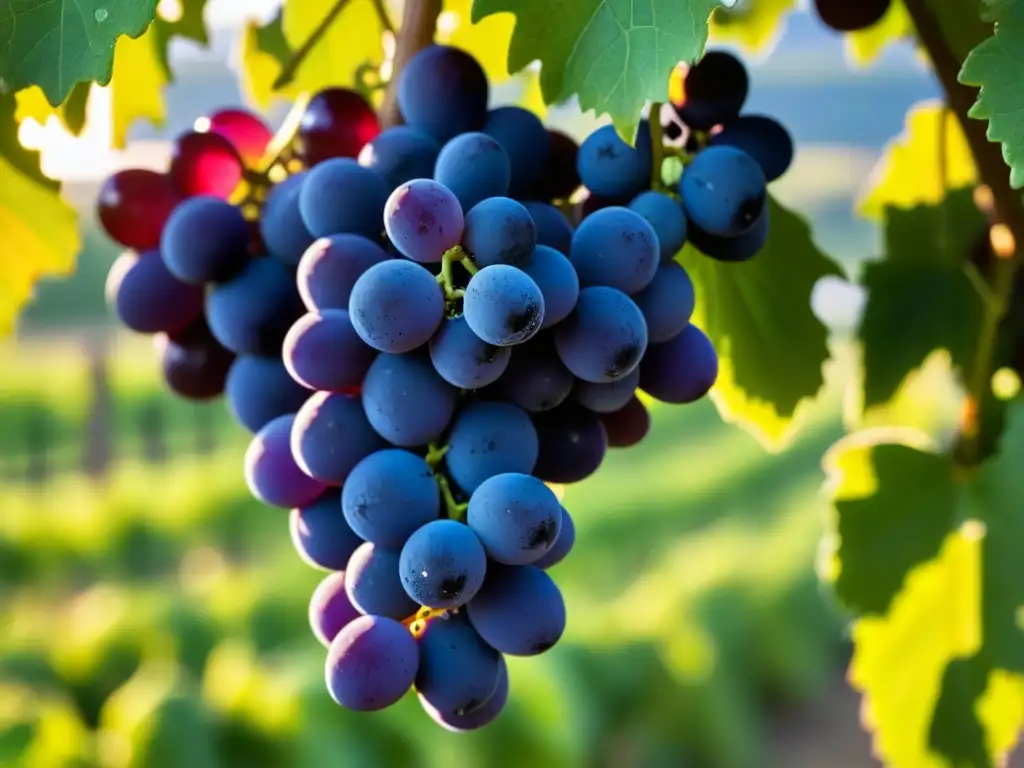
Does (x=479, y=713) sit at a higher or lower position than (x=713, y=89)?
lower

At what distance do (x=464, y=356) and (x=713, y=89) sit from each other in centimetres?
19

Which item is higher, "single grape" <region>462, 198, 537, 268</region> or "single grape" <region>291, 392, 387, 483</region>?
"single grape" <region>462, 198, 537, 268</region>

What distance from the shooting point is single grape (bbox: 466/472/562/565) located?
1.25 feet

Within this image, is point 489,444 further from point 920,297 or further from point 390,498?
point 920,297

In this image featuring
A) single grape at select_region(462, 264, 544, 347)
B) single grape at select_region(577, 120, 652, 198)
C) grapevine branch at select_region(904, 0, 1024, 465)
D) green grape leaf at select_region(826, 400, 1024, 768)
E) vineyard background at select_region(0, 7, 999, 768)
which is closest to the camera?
single grape at select_region(462, 264, 544, 347)

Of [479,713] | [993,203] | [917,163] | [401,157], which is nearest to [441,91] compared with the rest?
[401,157]

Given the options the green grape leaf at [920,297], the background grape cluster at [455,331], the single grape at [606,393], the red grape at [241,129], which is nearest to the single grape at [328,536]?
the background grape cluster at [455,331]

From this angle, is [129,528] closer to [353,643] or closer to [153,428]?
[153,428]

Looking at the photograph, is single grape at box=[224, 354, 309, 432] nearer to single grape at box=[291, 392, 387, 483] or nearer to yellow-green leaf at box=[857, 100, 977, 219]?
single grape at box=[291, 392, 387, 483]

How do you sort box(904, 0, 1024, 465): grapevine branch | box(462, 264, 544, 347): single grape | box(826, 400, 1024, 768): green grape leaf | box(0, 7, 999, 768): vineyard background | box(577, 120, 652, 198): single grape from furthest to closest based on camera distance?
box(0, 7, 999, 768): vineyard background → box(826, 400, 1024, 768): green grape leaf → box(904, 0, 1024, 465): grapevine branch → box(577, 120, 652, 198): single grape → box(462, 264, 544, 347): single grape

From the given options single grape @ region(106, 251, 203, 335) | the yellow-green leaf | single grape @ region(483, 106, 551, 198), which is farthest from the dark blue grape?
the yellow-green leaf

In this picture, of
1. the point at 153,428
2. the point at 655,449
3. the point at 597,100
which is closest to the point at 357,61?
the point at 597,100

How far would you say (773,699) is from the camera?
11.3 feet

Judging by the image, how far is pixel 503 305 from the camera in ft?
1.17
